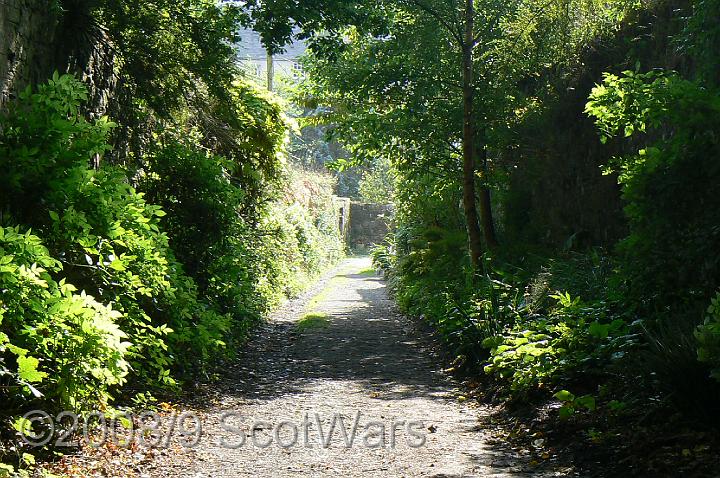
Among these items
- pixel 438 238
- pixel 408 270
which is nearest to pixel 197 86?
pixel 438 238

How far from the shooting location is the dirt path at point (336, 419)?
215 inches

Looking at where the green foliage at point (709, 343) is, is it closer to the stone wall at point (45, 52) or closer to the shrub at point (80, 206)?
the shrub at point (80, 206)

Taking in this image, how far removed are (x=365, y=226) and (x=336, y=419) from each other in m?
44.3

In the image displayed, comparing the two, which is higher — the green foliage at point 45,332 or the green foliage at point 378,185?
the green foliage at point 378,185

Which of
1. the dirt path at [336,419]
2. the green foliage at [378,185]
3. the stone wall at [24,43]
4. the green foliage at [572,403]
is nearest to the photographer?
the dirt path at [336,419]

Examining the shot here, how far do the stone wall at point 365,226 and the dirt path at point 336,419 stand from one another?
38.0 metres

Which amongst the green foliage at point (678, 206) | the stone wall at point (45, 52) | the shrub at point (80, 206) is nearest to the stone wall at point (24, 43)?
the stone wall at point (45, 52)

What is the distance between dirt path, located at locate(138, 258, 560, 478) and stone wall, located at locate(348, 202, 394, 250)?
38015 mm

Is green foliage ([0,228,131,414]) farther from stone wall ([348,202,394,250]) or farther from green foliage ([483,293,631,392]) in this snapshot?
stone wall ([348,202,394,250])

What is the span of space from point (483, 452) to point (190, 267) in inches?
203

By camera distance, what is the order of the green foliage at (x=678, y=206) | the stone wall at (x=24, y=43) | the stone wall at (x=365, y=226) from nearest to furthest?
1. the green foliage at (x=678, y=206)
2. the stone wall at (x=24, y=43)
3. the stone wall at (x=365, y=226)

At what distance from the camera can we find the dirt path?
5453 mm

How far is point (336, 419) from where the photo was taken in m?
6.89

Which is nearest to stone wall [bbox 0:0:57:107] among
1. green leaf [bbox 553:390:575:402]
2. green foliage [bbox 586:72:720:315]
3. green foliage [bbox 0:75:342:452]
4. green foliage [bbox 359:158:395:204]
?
green foliage [bbox 0:75:342:452]
